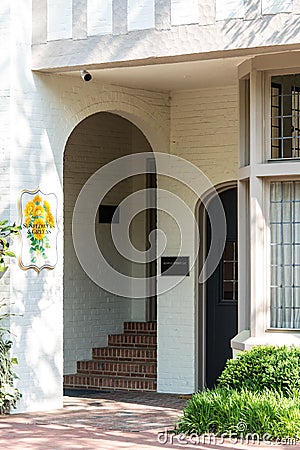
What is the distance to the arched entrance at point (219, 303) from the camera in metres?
13.5

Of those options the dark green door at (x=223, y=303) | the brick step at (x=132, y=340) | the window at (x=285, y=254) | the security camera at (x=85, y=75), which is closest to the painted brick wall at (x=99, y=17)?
the security camera at (x=85, y=75)

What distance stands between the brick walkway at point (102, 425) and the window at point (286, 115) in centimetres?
318

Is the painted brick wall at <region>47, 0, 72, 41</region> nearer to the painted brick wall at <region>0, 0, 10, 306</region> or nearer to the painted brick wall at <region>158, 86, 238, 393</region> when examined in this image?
the painted brick wall at <region>0, 0, 10, 306</region>

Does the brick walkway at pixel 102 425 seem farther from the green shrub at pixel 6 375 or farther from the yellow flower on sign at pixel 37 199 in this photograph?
the yellow flower on sign at pixel 37 199

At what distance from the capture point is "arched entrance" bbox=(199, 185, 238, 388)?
13.5 m

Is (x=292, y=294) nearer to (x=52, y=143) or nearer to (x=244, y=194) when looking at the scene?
(x=244, y=194)

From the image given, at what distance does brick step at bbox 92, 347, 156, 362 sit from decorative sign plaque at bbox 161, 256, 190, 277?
3.79 ft

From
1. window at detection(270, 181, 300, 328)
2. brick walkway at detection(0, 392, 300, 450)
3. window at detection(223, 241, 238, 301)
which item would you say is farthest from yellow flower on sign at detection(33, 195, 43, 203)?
window at detection(223, 241, 238, 301)

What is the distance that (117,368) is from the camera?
46.2 feet

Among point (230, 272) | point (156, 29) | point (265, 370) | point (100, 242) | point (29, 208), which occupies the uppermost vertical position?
point (156, 29)

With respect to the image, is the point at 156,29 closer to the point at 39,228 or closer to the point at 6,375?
the point at 39,228

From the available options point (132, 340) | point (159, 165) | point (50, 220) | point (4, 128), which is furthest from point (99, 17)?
point (132, 340)

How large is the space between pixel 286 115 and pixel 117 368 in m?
4.85

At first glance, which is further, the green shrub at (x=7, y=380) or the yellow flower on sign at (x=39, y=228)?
the yellow flower on sign at (x=39, y=228)
